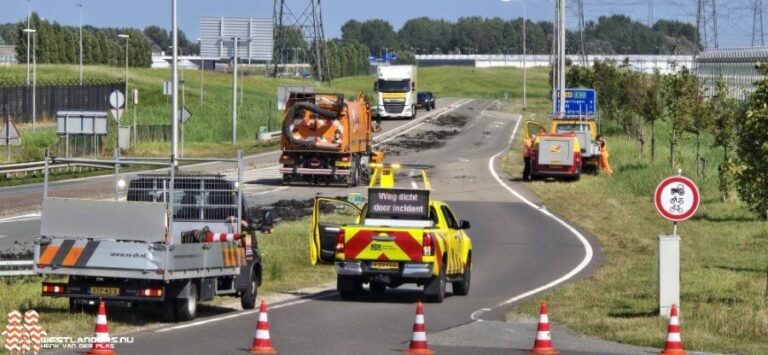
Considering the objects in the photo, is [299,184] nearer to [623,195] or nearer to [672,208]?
[623,195]

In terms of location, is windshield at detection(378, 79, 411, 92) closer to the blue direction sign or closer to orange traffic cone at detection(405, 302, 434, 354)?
the blue direction sign

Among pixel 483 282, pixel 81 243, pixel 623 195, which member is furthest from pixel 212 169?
pixel 81 243

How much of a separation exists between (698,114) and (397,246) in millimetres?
33291

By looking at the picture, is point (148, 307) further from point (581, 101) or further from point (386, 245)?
point (581, 101)

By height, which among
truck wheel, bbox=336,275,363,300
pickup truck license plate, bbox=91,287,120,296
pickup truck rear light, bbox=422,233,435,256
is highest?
pickup truck rear light, bbox=422,233,435,256

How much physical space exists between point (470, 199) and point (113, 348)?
112 ft

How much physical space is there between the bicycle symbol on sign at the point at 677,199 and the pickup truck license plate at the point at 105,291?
7.78 meters

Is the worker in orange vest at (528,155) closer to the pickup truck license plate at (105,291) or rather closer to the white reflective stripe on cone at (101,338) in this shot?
the pickup truck license plate at (105,291)

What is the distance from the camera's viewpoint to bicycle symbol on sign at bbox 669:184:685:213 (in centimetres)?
1984

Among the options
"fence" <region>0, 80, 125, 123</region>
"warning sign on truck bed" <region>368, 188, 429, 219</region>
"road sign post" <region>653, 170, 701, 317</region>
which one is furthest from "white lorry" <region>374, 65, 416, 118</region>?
"road sign post" <region>653, 170, 701, 317</region>

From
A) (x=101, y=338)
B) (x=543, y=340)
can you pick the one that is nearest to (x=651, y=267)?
(x=543, y=340)

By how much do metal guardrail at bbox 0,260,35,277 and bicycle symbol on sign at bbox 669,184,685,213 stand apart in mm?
10202

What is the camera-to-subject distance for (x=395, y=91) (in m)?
96.9

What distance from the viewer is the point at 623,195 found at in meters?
50.8
